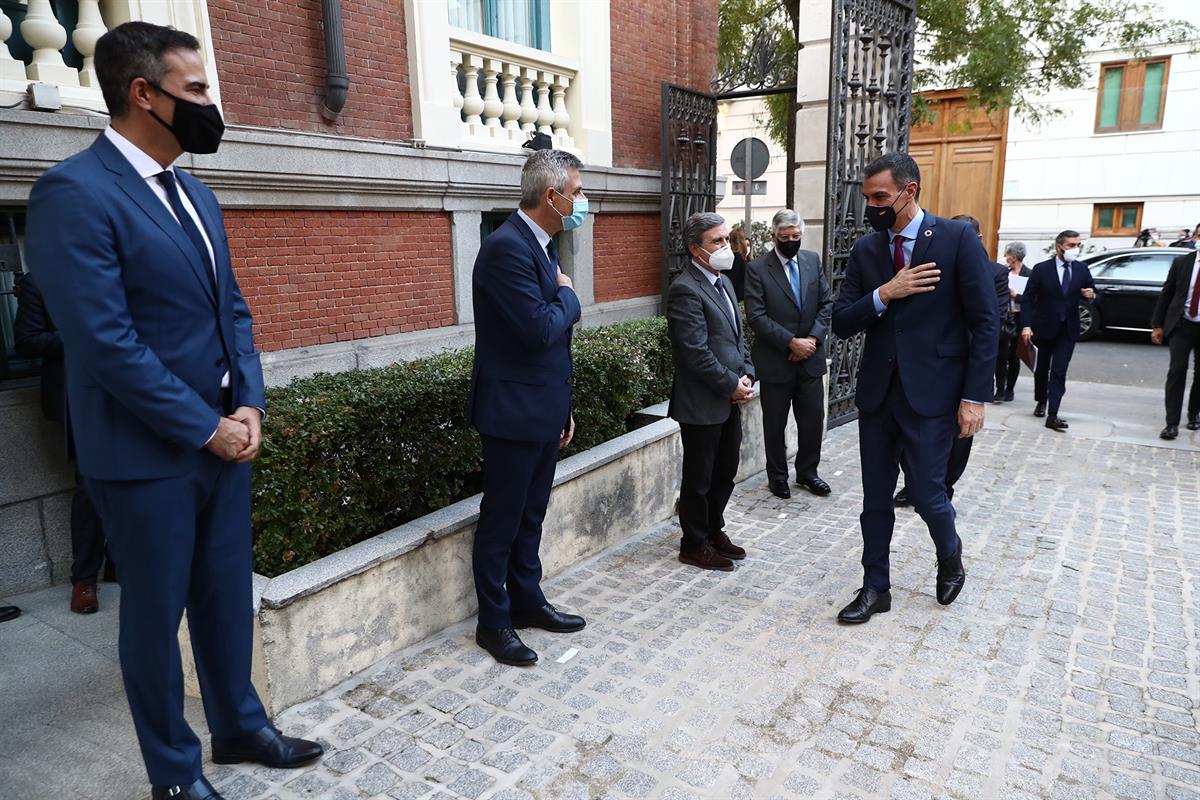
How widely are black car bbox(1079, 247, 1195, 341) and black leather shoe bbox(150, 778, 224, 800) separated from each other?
16.1m

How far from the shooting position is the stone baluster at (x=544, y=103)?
881 centimetres

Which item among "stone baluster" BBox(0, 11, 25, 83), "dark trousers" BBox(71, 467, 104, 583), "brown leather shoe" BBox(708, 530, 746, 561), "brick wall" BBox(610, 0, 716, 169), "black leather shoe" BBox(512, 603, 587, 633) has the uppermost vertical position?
"brick wall" BBox(610, 0, 716, 169)

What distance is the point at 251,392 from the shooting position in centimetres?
287

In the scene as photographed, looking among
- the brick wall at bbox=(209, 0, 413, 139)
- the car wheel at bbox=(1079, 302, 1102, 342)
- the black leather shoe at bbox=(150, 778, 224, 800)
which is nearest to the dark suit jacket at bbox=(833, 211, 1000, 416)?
the black leather shoe at bbox=(150, 778, 224, 800)

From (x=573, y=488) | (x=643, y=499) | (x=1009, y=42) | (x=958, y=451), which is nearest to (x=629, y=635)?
(x=573, y=488)

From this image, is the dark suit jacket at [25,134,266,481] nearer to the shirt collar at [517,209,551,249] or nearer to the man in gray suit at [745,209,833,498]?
the shirt collar at [517,209,551,249]

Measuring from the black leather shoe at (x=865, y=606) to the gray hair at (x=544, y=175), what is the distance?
2652mm

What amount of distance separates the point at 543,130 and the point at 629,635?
6.38 metres

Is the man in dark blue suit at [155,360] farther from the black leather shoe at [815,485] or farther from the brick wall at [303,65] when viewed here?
the black leather shoe at [815,485]

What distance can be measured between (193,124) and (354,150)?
167 inches

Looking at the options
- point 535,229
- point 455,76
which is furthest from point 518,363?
point 455,76

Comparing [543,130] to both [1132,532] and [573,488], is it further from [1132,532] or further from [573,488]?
[1132,532]

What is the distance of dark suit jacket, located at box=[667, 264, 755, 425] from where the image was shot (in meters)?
4.70

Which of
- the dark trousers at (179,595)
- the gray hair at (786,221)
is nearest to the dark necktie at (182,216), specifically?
the dark trousers at (179,595)
